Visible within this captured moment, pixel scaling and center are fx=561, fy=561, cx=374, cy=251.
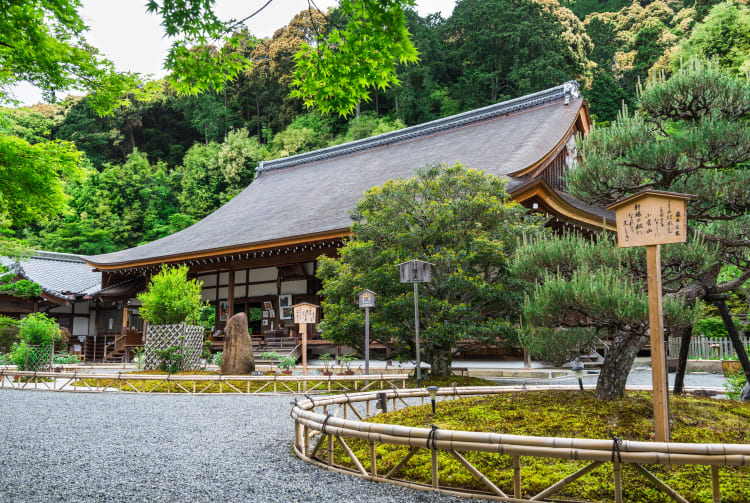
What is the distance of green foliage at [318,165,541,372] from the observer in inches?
365

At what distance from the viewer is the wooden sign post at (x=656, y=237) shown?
3.63 meters

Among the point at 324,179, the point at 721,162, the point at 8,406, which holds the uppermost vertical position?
the point at 324,179

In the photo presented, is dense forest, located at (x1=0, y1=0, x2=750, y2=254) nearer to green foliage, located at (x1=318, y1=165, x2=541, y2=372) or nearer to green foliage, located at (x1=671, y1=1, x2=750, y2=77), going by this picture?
green foliage, located at (x1=671, y1=1, x2=750, y2=77)

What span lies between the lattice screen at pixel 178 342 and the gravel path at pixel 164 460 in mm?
4122

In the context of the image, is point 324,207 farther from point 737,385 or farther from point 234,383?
point 737,385

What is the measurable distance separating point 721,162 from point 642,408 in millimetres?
2233

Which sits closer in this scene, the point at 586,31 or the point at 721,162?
the point at 721,162

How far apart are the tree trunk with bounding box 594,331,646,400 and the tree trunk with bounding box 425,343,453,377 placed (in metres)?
5.20

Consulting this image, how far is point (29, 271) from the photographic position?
22.2 metres

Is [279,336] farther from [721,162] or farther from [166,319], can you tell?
[721,162]

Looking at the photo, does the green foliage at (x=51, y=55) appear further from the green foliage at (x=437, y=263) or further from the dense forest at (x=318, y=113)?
the dense forest at (x=318, y=113)

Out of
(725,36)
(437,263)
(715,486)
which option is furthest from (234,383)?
(725,36)

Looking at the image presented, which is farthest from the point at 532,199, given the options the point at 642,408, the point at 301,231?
the point at 642,408

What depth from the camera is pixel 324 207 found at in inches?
669
